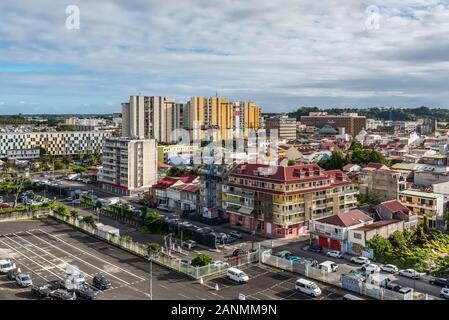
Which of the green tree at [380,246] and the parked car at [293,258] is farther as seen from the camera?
the green tree at [380,246]

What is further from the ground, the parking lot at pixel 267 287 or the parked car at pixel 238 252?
the parked car at pixel 238 252

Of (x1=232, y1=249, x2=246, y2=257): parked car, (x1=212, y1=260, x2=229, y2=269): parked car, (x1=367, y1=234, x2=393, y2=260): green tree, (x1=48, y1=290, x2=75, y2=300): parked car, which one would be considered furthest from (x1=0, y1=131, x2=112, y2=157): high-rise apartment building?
(x1=48, y1=290, x2=75, y2=300): parked car

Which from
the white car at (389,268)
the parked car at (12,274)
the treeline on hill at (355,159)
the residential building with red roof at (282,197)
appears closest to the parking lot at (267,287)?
the white car at (389,268)

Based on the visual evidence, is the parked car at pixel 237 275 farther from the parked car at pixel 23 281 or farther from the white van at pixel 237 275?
the parked car at pixel 23 281

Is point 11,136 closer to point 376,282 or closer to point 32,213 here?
point 32,213

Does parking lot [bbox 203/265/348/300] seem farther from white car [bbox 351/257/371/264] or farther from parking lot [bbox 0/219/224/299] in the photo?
white car [bbox 351/257/371/264]

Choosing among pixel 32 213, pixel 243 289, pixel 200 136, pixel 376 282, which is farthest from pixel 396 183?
pixel 200 136
